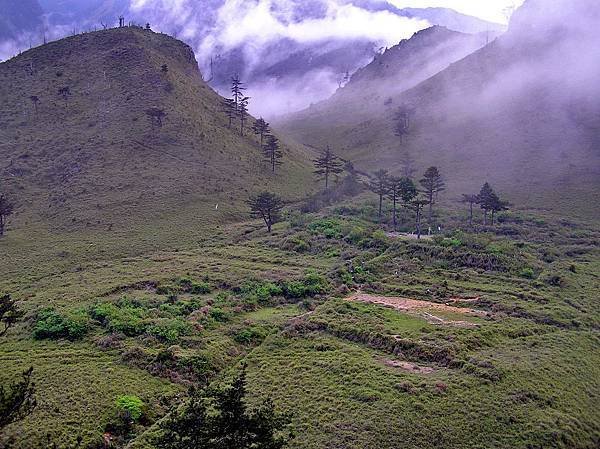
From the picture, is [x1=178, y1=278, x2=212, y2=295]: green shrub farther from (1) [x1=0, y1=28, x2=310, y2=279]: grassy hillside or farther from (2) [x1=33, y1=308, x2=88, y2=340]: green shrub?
(1) [x1=0, y1=28, x2=310, y2=279]: grassy hillside

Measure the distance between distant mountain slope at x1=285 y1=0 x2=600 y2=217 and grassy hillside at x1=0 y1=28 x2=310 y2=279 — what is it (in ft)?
103

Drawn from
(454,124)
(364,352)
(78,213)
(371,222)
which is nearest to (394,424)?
(364,352)

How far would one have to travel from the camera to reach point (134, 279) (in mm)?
44469

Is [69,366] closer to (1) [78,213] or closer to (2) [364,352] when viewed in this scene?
(2) [364,352]

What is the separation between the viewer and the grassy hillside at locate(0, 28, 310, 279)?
209 feet

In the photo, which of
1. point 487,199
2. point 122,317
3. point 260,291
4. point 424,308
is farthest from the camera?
point 487,199

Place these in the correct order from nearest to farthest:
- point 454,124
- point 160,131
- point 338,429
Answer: point 338,429 < point 160,131 < point 454,124

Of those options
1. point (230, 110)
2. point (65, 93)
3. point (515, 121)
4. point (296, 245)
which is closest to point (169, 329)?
point (296, 245)

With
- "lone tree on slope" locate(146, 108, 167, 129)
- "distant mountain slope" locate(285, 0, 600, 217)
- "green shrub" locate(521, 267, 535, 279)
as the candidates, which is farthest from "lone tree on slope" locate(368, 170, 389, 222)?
"lone tree on slope" locate(146, 108, 167, 129)

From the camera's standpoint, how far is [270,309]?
38.5 metres

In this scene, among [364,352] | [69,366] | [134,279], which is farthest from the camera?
[134,279]

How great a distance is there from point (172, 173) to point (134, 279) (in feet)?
125

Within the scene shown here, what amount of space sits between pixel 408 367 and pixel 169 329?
15.7m

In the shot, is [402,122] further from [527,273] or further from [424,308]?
[424,308]
